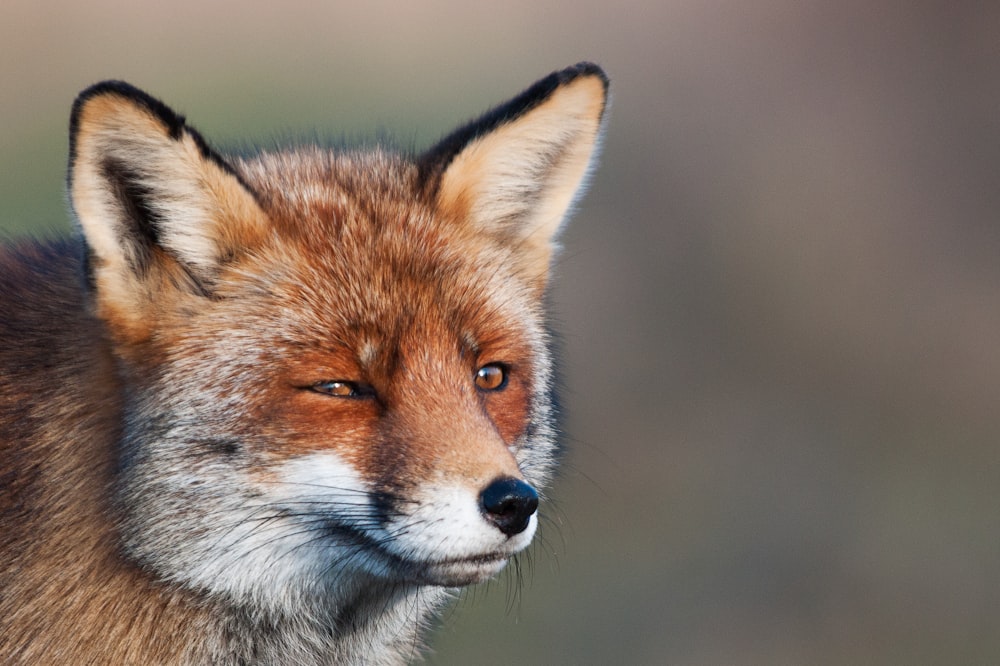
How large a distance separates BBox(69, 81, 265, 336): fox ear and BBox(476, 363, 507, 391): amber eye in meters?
1.00

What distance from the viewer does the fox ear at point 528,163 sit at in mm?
4918

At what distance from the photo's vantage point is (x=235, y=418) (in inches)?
165

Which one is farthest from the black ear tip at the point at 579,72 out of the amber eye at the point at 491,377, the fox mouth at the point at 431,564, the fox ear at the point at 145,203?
the fox mouth at the point at 431,564

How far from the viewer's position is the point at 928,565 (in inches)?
421

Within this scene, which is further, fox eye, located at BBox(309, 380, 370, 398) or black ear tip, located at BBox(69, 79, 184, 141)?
fox eye, located at BBox(309, 380, 370, 398)

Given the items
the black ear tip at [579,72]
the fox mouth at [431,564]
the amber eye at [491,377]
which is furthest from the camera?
the black ear tip at [579,72]

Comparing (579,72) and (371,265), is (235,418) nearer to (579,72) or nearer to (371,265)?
(371,265)

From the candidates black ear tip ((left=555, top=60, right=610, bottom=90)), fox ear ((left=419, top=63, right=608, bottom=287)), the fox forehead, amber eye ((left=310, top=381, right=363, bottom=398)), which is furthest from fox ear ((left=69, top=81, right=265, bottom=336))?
black ear tip ((left=555, top=60, right=610, bottom=90))

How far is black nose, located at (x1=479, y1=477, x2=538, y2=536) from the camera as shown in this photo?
3918 millimetres

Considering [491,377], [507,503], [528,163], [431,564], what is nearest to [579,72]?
[528,163]

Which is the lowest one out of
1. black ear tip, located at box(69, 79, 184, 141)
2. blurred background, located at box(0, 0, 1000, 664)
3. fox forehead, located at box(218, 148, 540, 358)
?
blurred background, located at box(0, 0, 1000, 664)

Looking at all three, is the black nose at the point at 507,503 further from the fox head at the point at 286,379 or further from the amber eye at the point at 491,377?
the amber eye at the point at 491,377

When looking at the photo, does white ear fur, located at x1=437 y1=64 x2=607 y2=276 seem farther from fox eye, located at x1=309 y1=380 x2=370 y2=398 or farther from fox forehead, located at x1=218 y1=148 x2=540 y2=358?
fox eye, located at x1=309 y1=380 x2=370 y2=398

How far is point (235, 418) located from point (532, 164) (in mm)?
1811
